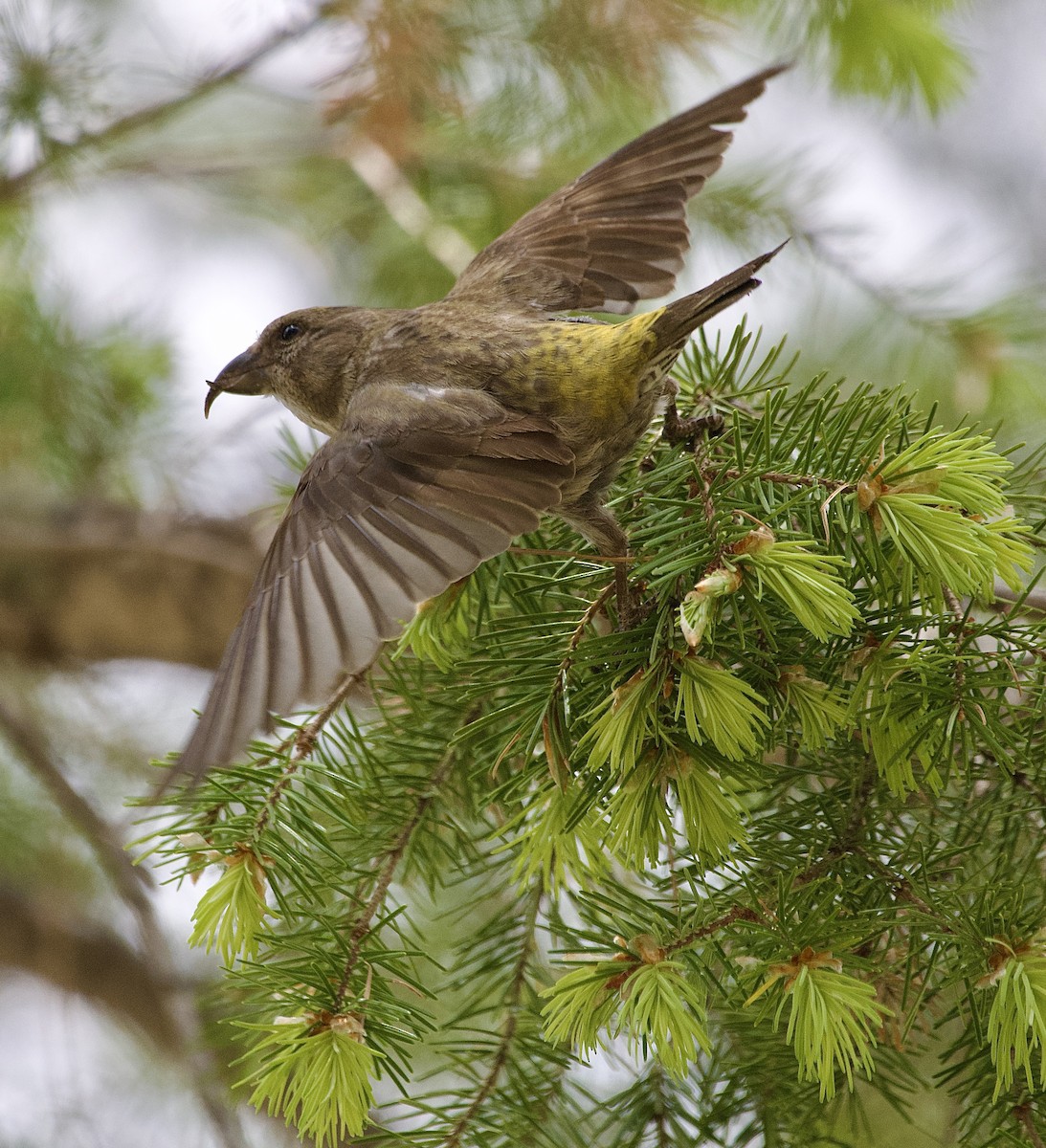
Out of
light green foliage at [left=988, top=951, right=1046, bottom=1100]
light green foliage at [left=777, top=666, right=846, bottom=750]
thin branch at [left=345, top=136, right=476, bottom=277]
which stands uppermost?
thin branch at [left=345, top=136, right=476, bottom=277]

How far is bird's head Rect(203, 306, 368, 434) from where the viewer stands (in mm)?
2543

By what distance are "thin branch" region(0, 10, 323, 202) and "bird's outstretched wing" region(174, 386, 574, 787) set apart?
1495 mm

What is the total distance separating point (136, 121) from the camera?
122 inches

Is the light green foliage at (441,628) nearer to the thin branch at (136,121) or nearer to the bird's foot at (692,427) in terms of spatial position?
the bird's foot at (692,427)

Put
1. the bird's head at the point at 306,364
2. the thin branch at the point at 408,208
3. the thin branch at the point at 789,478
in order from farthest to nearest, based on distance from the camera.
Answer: the thin branch at the point at 408,208, the bird's head at the point at 306,364, the thin branch at the point at 789,478

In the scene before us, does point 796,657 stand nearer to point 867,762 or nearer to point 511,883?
point 867,762

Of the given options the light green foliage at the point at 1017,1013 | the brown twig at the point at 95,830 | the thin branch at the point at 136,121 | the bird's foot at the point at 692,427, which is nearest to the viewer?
the light green foliage at the point at 1017,1013

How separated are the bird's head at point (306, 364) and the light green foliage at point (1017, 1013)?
177cm

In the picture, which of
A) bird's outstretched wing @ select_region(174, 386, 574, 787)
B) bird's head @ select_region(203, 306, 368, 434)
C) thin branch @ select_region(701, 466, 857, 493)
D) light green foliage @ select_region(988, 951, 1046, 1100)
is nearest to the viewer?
light green foliage @ select_region(988, 951, 1046, 1100)

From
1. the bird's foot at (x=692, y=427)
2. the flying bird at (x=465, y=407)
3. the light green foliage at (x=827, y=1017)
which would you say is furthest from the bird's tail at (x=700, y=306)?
the light green foliage at (x=827, y=1017)

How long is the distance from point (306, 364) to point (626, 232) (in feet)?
2.61

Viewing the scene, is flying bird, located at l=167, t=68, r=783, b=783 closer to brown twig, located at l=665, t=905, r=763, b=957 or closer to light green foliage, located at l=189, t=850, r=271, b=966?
light green foliage, located at l=189, t=850, r=271, b=966

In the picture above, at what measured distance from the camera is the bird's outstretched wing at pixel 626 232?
2.55 meters

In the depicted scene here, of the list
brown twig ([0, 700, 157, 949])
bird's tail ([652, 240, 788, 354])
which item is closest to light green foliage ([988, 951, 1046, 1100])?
bird's tail ([652, 240, 788, 354])
